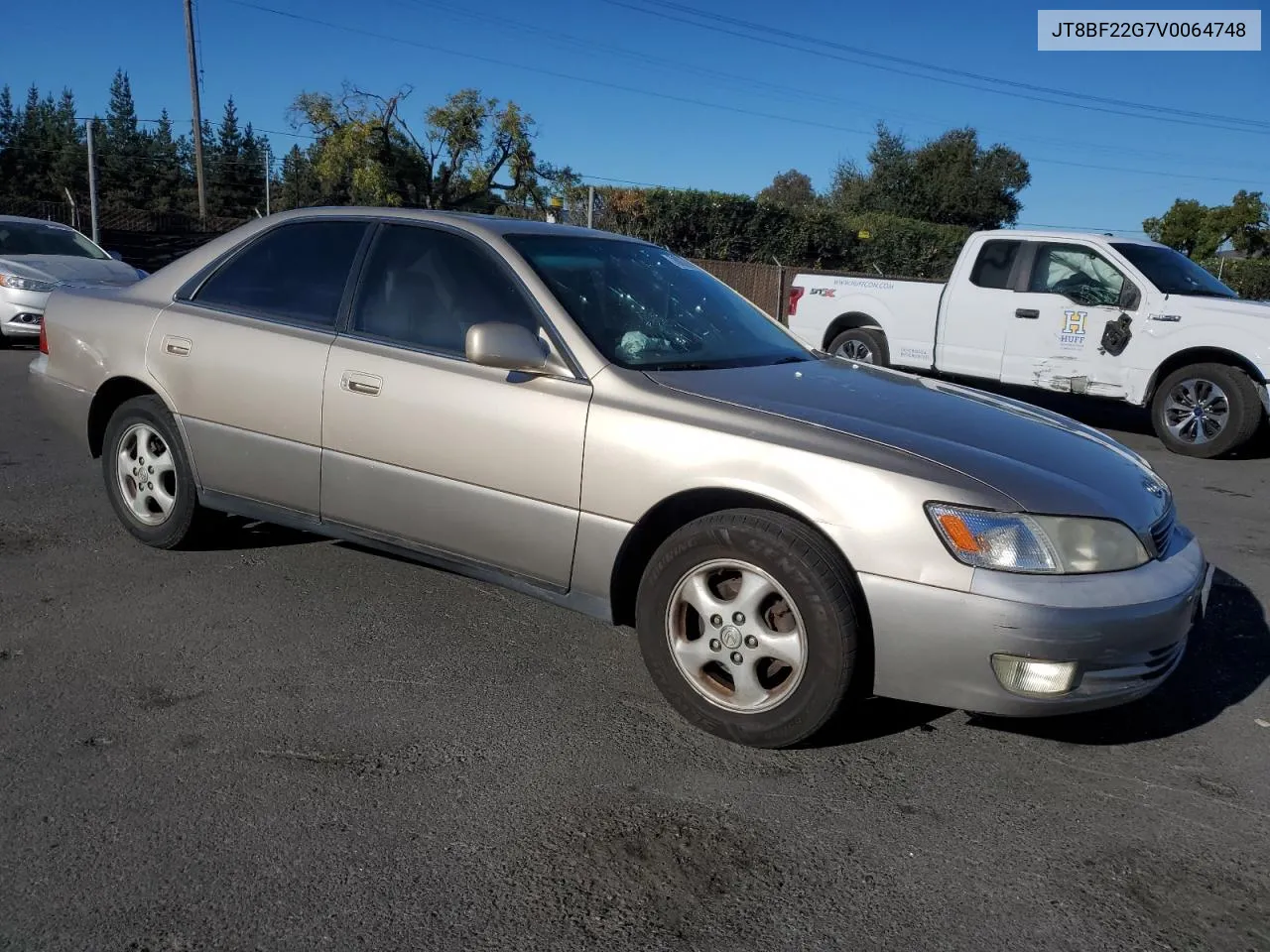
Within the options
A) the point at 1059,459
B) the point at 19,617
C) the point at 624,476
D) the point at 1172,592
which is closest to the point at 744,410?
the point at 624,476

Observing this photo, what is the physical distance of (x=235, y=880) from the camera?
256cm

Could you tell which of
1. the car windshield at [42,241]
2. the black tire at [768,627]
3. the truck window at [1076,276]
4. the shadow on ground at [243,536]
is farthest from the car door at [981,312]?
the car windshield at [42,241]

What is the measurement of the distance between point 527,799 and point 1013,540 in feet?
5.04

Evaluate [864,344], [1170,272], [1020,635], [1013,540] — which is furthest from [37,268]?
[1020,635]

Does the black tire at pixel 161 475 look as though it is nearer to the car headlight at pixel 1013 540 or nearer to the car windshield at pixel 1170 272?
the car headlight at pixel 1013 540

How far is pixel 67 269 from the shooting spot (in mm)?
12906

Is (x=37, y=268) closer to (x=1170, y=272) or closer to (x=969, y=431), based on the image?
(x=1170, y=272)

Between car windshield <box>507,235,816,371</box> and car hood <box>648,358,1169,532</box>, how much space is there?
18 centimetres

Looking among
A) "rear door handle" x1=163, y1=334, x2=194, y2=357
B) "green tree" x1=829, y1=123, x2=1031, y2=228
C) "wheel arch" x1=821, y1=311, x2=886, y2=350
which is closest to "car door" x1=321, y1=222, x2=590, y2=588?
"rear door handle" x1=163, y1=334, x2=194, y2=357

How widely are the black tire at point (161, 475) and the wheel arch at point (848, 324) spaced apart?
8.13 meters

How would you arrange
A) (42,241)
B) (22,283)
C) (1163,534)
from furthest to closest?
1. (42,241)
2. (22,283)
3. (1163,534)

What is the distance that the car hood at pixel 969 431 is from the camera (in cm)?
320

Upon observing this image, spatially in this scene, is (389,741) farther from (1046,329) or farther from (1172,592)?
(1046,329)

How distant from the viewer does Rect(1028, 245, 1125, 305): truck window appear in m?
9.80
